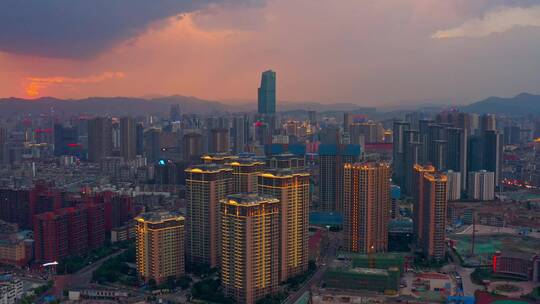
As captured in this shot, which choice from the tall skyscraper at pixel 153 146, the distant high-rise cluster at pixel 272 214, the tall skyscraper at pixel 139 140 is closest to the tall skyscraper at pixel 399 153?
the distant high-rise cluster at pixel 272 214

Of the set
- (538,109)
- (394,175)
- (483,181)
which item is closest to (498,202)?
(483,181)

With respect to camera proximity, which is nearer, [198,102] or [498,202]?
[498,202]

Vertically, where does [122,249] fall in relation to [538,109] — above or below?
below

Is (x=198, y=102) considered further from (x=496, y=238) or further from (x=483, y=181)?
(x=496, y=238)

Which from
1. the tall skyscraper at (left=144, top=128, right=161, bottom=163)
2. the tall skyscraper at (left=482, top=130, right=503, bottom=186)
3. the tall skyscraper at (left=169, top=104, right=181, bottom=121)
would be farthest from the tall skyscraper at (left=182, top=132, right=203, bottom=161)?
the tall skyscraper at (left=169, top=104, right=181, bottom=121)

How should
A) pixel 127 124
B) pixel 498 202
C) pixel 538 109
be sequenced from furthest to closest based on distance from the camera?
pixel 538 109
pixel 127 124
pixel 498 202

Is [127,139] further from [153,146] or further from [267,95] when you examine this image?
[267,95]
